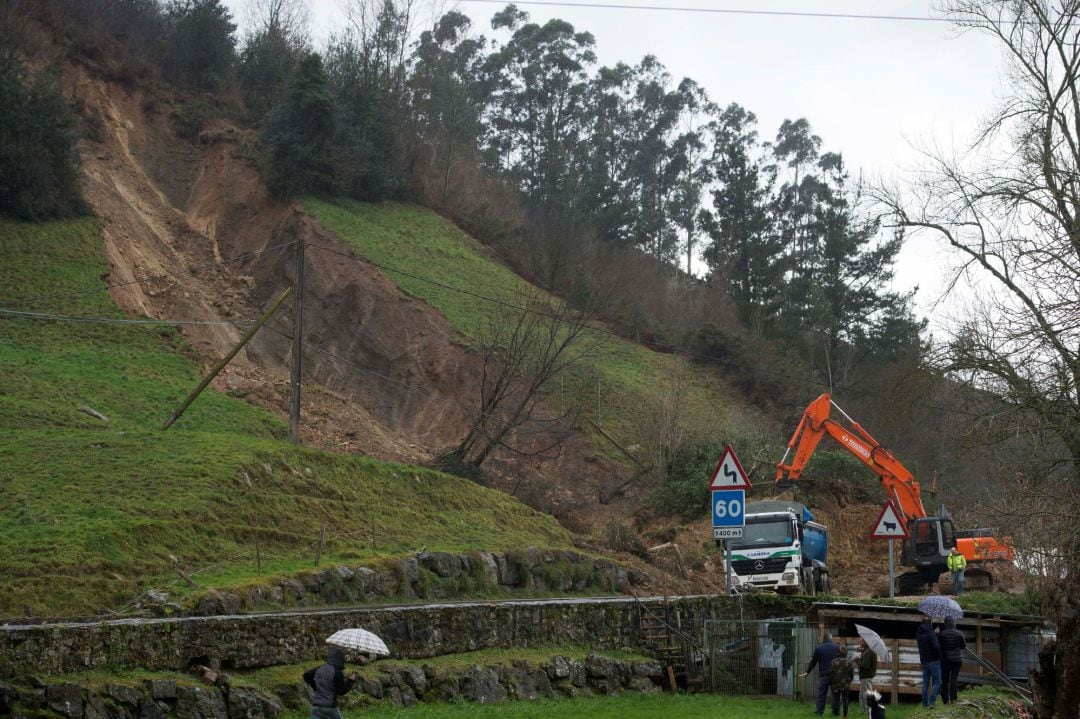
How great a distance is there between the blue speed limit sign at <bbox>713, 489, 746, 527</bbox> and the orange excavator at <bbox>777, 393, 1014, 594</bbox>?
13.3m

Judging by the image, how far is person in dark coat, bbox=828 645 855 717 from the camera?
15094mm

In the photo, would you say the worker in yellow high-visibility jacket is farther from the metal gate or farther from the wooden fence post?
the wooden fence post

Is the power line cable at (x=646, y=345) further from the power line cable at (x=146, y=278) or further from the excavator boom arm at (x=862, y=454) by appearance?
the excavator boom arm at (x=862, y=454)

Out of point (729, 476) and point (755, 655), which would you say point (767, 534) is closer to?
point (755, 655)

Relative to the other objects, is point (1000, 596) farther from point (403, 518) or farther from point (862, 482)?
point (862, 482)

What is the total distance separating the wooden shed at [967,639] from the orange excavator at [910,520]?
34.9 ft

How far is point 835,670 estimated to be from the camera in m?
15.1

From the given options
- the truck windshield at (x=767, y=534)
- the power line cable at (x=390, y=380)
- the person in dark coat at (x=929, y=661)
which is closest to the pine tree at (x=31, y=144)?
the power line cable at (x=390, y=380)

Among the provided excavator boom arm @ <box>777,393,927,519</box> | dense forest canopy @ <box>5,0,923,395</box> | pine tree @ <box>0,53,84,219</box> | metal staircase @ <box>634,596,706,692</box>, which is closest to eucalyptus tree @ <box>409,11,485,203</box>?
dense forest canopy @ <box>5,0,923,395</box>

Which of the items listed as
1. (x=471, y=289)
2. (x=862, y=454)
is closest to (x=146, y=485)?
(x=862, y=454)

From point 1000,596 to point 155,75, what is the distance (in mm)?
51196

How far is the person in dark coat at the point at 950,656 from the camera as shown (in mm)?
15383

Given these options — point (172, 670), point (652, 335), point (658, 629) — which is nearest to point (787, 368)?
point (652, 335)

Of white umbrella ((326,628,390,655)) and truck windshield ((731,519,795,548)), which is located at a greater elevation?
white umbrella ((326,628,390,655))
